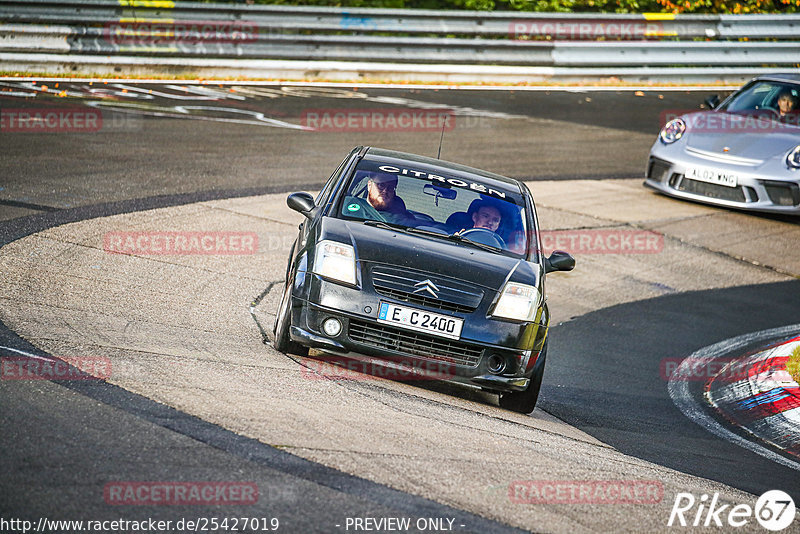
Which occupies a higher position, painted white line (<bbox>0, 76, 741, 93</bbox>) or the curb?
painted white line (<bbox>0, 76, 741, 93</bbox>)

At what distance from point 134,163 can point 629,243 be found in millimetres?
5947

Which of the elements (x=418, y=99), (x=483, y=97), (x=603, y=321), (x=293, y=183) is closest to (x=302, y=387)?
(x=603, y=321)

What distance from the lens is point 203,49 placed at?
18734 millimetres

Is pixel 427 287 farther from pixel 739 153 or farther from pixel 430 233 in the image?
pixel 739 153

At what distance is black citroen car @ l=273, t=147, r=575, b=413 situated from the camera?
6.18 metres

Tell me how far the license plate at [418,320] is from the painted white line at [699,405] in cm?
215

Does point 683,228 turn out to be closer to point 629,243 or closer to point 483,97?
point 629,243

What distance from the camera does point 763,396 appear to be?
25.3 feet

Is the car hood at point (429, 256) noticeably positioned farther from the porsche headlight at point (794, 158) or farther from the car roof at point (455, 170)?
the porsche headlight at point (794, 158)

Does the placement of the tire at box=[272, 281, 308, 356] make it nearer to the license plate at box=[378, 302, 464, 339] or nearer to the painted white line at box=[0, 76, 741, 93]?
the license plate at box=[378, 302, 464, 339]

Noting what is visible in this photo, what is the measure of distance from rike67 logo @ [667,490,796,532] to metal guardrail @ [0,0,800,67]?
1507 centimetres

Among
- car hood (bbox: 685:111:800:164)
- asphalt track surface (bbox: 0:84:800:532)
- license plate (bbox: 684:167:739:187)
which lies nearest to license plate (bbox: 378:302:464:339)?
asphalt track surface (bbox: 0:84:800:532)

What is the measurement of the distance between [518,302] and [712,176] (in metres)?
7.47

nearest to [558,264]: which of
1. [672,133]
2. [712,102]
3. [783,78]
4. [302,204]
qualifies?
[302,204]
